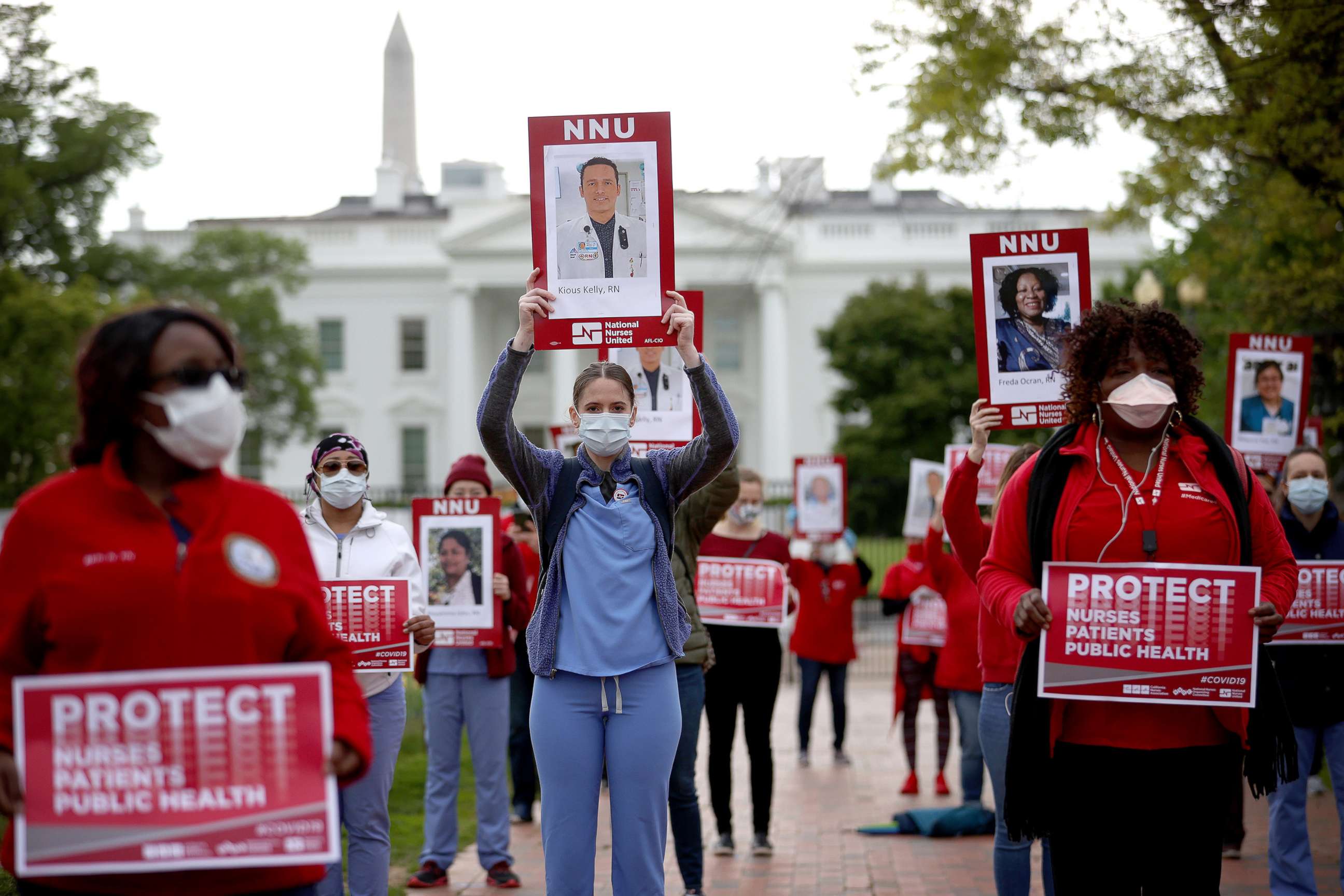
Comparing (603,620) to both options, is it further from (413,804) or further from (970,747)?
(413,804)

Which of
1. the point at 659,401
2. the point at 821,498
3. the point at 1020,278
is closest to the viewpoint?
the point at 1020,278

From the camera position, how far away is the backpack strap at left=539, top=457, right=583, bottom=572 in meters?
4.61

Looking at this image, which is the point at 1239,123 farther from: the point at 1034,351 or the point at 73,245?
the point at 73,245

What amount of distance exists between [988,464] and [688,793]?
11.2ft

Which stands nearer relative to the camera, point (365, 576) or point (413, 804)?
point (365, 576)

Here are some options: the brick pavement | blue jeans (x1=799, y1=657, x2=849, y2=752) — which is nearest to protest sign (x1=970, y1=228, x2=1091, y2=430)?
the brick pavement

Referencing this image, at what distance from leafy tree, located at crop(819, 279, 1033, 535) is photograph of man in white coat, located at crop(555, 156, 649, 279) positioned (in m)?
34.6

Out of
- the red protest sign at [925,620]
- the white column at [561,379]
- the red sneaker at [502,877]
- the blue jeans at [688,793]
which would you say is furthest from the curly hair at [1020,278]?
the white column at [561,379]

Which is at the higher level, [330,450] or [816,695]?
[330,450]

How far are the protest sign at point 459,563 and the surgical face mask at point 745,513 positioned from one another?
2450 millimetres

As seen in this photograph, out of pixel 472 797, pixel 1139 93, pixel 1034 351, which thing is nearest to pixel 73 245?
pixel 472 797

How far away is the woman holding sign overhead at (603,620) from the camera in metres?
4.44

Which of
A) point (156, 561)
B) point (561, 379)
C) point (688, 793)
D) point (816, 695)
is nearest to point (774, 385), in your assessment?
point (561, 379)

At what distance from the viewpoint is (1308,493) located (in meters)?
6.55
